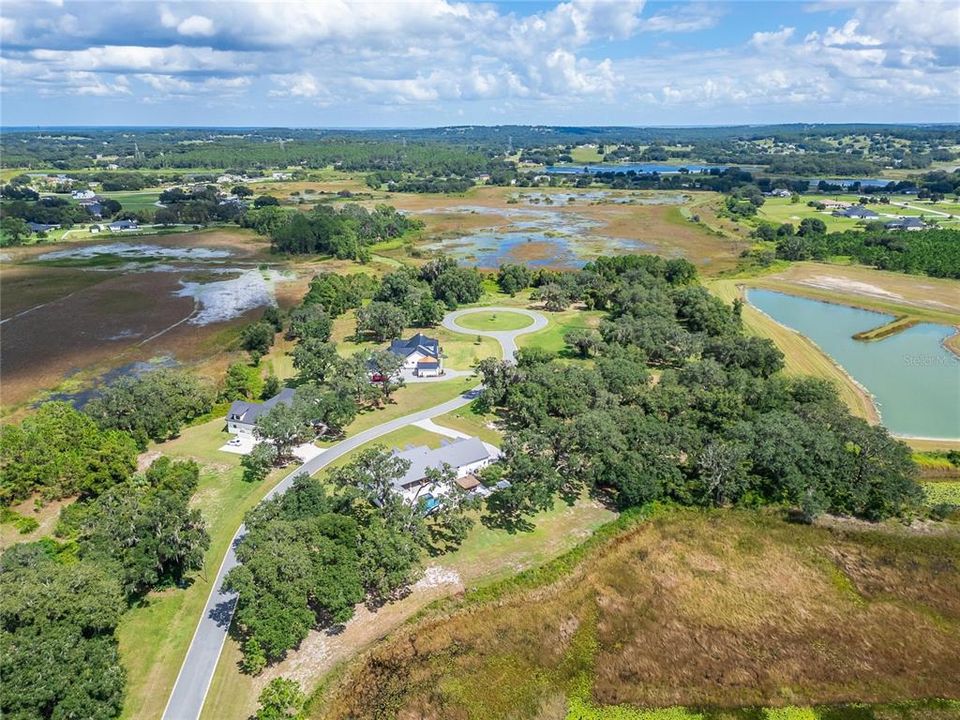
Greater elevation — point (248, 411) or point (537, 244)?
point (537, 244)

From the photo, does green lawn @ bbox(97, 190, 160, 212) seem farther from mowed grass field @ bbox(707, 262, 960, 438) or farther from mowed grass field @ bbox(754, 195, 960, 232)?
mowed grass field @ bbox(754, 195, 960, 232)

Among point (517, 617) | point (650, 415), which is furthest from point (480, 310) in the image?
point (517, 617)

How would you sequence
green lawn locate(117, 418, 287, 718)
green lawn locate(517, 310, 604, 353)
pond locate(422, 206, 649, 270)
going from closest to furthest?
green lawn locate(117, 418, 287, 718), green lawn locate(517, 310, 604, 353), pond locate(422, 206, 649, 270)

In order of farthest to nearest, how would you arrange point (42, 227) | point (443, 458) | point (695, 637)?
point (42, 227), point (443, 458), point (695, 637)

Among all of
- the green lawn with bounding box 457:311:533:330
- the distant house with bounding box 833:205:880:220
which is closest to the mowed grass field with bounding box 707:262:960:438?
the green lawn with bounding box 457:311:533:330

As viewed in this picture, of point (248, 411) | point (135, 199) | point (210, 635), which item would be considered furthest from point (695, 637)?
point (135, 199)

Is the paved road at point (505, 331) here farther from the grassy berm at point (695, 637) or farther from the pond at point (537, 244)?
the grassy berm at point (695, 637)

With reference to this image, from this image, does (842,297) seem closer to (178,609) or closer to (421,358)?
(421,358)
